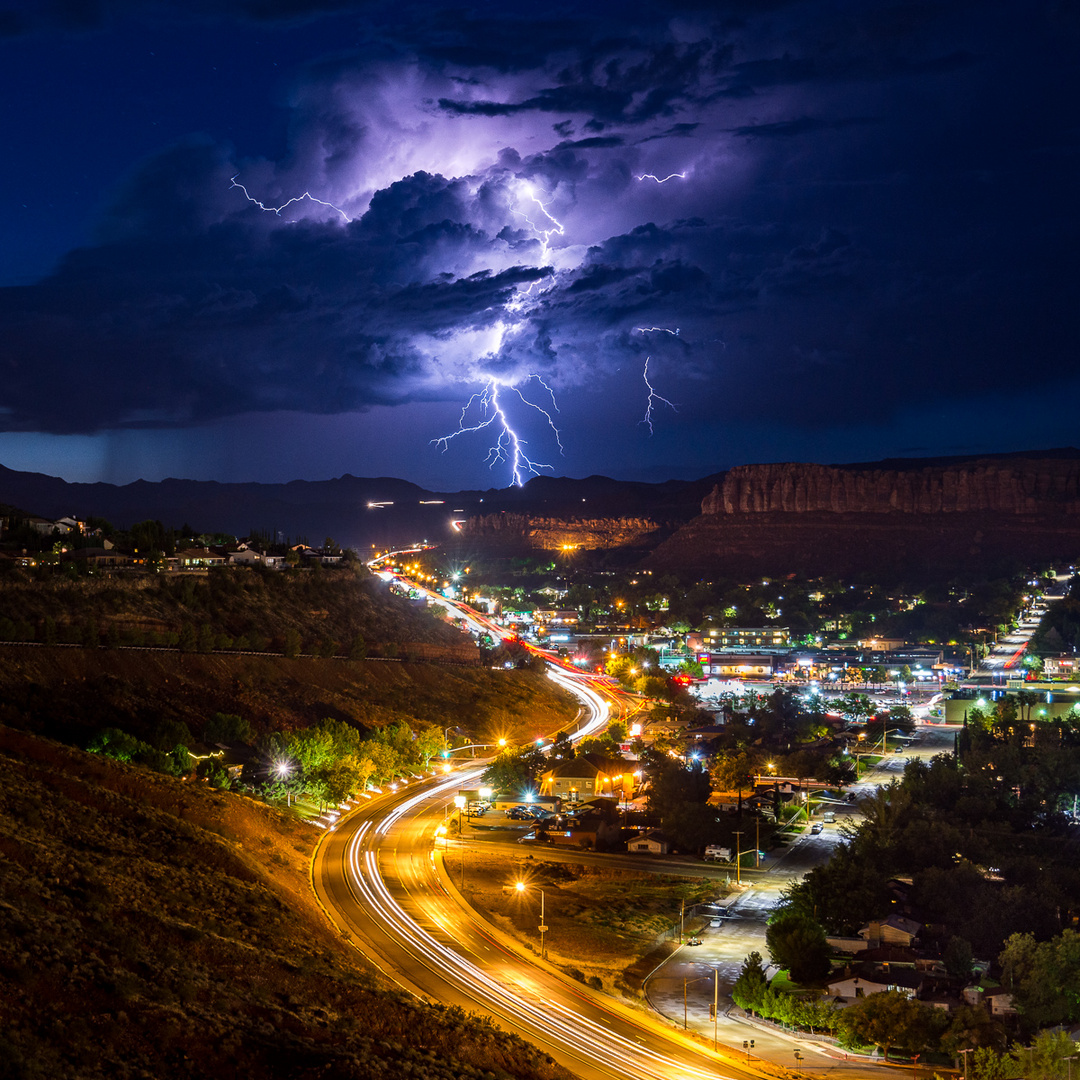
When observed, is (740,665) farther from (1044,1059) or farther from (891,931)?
(1044,1059)

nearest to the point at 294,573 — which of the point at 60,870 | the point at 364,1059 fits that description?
the point at 60,870

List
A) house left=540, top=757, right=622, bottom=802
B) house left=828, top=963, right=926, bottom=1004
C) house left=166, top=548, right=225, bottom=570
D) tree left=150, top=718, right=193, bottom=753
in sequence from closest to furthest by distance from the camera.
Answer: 1. house left=828, top=963, right=926, bottom=1004
2. tree left=150, top=718, right=193, bottom=753
3. house left=540, top=757, right=622, bottom=802
4. house left=166, top=548, right=225, bottom=570

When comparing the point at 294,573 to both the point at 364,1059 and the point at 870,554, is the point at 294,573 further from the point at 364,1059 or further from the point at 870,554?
the point at 870,554

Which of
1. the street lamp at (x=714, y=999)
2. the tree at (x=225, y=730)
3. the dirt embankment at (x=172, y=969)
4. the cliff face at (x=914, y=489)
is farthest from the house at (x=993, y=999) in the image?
the cliff face at (x=914, y=489)

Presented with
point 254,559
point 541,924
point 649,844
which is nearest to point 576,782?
point 649,844

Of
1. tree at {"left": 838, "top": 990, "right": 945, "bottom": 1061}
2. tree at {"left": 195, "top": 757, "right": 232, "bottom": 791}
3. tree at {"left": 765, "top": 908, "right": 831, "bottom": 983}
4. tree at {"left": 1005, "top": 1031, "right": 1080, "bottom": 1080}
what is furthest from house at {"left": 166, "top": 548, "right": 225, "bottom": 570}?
tree at {"left": 1005, "top": 1031, "right": 1080, "bottom": 1080}

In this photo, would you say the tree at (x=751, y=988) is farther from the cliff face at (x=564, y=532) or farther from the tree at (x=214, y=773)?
the cliff face at (x=564, y=532)

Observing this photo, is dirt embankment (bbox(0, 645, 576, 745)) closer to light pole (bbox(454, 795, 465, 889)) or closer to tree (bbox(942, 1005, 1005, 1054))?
light pole (bbox(454, 795, 465, 889))
